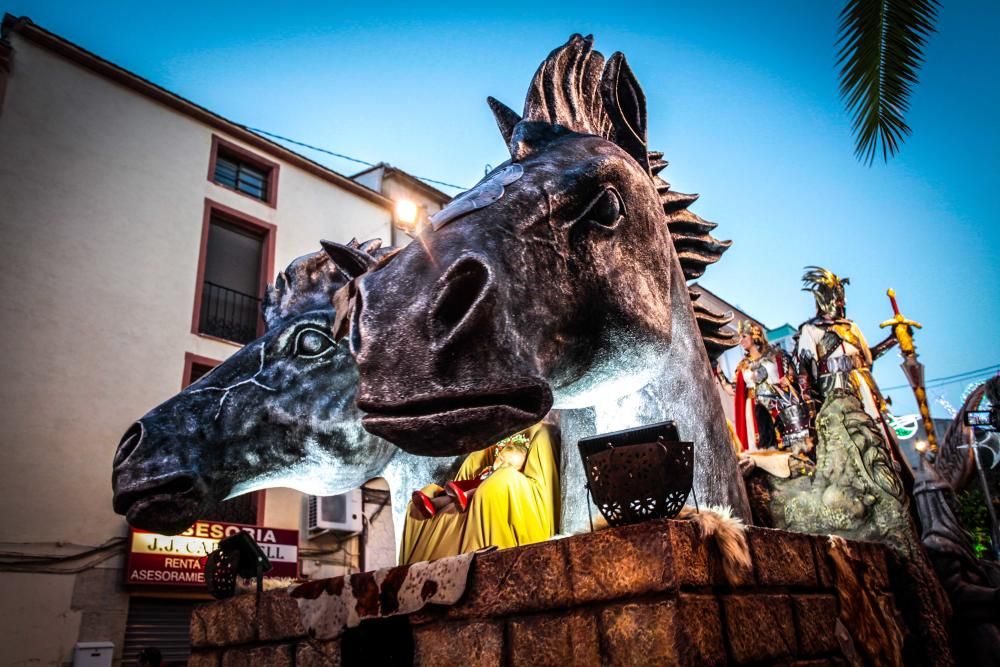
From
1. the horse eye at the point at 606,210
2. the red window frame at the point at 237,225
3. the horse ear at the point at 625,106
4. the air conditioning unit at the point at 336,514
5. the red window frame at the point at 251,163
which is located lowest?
the horse eye at the point at 606,210

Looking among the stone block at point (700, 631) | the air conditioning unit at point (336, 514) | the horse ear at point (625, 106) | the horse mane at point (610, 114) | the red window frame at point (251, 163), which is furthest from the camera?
the red window frame at point (251, 163)

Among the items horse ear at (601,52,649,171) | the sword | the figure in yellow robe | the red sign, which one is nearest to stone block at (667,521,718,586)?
the figure in yellow robe

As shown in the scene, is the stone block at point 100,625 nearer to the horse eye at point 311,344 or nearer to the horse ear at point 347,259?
the horse eye at point 311,344

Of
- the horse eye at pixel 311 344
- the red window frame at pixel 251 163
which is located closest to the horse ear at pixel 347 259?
the horse eye at pixel 311 344

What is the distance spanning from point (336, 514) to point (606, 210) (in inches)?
469

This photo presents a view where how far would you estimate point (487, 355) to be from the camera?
5.57 ft

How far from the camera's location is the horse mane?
103 inches

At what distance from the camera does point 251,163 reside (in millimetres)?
15250

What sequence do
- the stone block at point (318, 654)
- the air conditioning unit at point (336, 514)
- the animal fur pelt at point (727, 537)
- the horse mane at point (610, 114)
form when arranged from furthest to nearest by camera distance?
the air conditioning unit at point (336, 514)
the horse mane at point (610, 114)
the stone block at point (318, 654)
the animal fur pelt at point (727, 537)

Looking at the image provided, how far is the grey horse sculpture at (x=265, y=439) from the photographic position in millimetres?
3145

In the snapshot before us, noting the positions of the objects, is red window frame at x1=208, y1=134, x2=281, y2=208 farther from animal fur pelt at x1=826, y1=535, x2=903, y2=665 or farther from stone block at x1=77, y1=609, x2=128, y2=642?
animal fur pelt at x1=826, y1=535, x2=903, y2=665

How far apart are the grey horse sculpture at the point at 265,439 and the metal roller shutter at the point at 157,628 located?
30.0 feet

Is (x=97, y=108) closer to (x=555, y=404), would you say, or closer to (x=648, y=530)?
(x=555, y=404)

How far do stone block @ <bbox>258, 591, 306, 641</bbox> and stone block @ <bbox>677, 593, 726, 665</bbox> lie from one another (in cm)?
128
